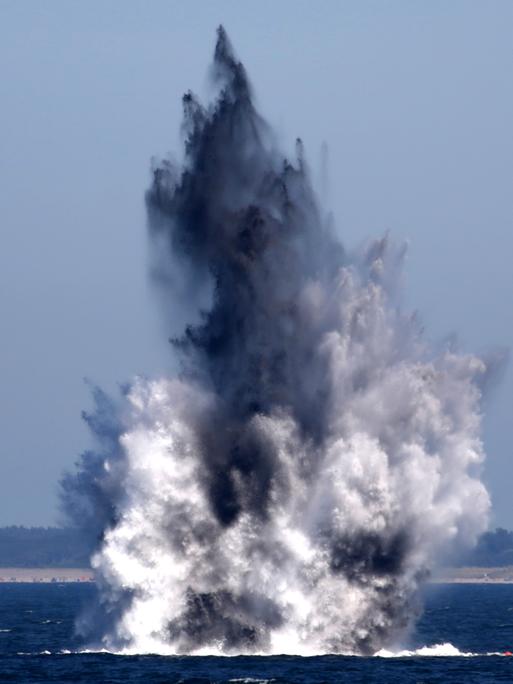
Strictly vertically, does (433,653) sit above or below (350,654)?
above

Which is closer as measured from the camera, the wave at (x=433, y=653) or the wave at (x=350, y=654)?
the wave at (x=350, y=654)

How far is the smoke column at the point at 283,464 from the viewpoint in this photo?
110 m

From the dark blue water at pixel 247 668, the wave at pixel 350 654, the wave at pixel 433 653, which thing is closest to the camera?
the dark blue water at pixel 247 668

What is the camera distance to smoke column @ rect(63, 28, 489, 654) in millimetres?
110000

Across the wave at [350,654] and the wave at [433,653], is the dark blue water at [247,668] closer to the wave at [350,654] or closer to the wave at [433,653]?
the wave at [350,654]

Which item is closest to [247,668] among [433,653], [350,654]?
[350,654]

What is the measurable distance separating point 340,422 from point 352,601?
430 inches

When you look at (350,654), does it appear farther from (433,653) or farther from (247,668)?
(433,653)

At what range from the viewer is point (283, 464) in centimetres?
11131

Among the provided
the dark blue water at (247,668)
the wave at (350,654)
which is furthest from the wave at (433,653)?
the dark blue water at (247,668)

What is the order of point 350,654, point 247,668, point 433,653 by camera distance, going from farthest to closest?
point 433,653
point 350,654
point 247,668

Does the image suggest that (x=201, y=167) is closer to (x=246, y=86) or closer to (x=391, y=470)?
(x=246, y=86)

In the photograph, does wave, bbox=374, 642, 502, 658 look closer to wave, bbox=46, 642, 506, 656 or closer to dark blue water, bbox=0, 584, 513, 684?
wave, bbox=46, 642, 506, 656

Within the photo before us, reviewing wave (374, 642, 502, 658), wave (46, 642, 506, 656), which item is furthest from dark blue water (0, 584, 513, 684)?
wave (374, 642, 502, 658)
